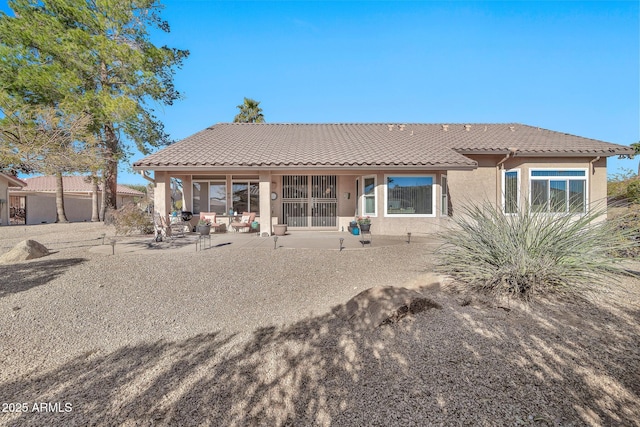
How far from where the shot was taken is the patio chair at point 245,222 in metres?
14.0

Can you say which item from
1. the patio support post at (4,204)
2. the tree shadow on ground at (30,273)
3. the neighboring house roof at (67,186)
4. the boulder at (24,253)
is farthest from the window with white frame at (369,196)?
the neighboring house roof at (67,186)

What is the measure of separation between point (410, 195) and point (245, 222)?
7487 mm

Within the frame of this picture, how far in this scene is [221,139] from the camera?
15844 millimetres

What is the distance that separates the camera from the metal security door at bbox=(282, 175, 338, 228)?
14945mm

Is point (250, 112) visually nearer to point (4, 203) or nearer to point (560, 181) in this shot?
point (4, 203)

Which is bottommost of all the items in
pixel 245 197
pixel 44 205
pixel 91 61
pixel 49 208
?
pixel 49 208

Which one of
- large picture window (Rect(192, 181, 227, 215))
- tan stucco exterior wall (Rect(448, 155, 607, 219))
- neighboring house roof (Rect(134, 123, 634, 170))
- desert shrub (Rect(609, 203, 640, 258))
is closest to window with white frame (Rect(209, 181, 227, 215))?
large picture window (Rect(192, 181, 227, 215))

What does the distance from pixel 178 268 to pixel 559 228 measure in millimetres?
7690

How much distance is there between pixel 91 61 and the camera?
16.3 m

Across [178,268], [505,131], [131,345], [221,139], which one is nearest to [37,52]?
[221,139]

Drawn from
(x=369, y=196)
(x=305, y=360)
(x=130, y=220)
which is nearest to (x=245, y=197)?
(x=130, y=220)

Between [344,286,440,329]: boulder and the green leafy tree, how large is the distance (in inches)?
603

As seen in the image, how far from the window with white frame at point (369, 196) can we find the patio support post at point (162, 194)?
27.0 feet

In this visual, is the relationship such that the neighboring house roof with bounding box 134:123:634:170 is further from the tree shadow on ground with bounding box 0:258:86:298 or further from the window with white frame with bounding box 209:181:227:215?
the tree shadow on ground with bounding box 0:258:86:298
